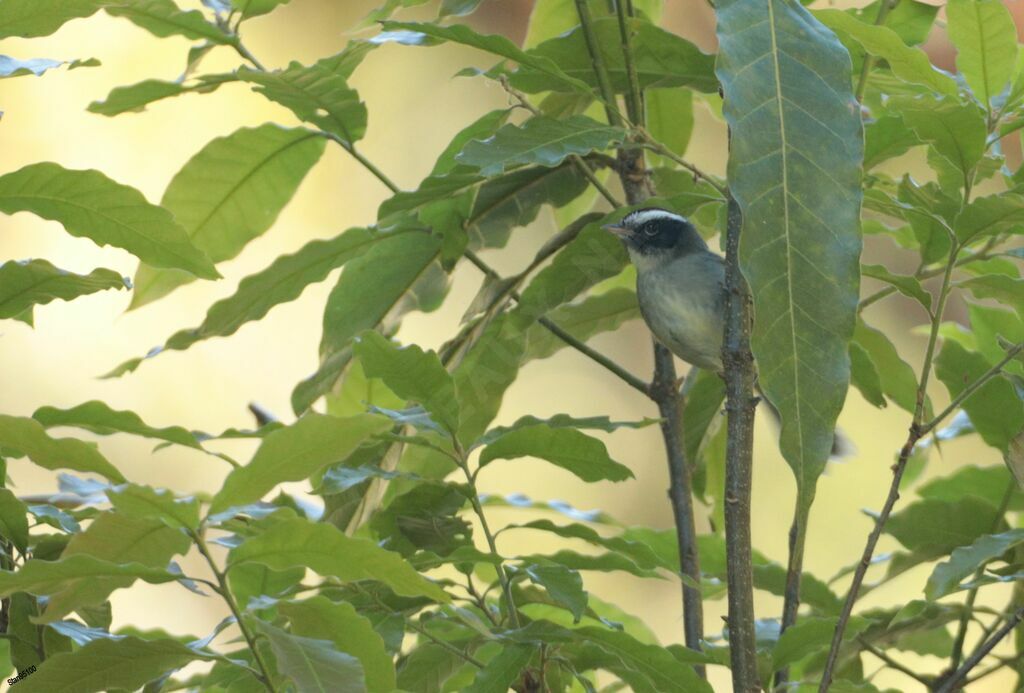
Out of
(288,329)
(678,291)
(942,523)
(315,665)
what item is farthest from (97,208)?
(288,329)

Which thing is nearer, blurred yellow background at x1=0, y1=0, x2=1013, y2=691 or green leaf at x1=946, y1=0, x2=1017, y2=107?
green leaf at x1=946, y1=0, x2=1017, y2=107

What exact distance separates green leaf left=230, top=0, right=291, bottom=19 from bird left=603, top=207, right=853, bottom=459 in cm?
55

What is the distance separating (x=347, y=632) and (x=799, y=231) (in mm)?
425

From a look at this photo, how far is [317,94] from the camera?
1342 millimetres

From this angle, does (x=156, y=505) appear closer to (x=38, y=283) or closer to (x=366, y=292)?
(x=38, y=283)

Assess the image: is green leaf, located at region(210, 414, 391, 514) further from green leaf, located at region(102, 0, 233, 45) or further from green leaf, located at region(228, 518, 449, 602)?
green leaf, located at region(102, 0, 233, 45)

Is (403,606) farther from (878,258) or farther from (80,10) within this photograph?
(878,258)

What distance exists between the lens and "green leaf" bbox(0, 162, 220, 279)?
3.58 feet

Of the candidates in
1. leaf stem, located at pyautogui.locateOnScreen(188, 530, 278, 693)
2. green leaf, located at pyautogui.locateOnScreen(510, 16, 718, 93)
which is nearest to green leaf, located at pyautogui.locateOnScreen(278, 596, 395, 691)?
leaf stem, located at pyautogui.locateOnScreen(188, 530, 278, 693)

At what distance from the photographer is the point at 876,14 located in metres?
1.41

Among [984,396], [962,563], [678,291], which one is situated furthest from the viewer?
[678,291]

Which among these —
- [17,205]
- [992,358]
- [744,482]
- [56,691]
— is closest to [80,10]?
[17,205]

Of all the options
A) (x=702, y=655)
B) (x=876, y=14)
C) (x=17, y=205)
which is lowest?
(x=702, y=655)

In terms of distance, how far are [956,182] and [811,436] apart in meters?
0.48
